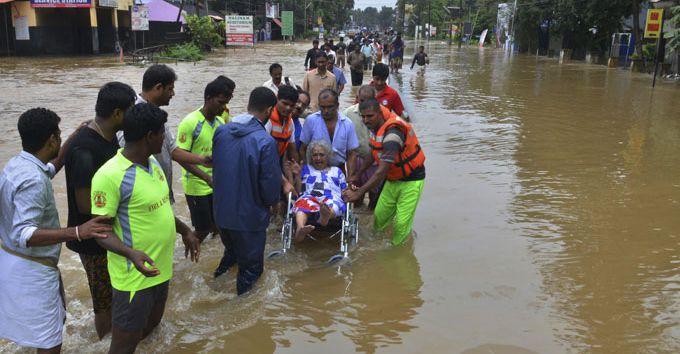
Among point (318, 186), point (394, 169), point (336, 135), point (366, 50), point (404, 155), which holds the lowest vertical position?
point (318, 186)

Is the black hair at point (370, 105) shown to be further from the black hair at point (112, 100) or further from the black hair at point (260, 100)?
the black hair at point (112, 100)

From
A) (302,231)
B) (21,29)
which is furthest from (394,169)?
(21,29)

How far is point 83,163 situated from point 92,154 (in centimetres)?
9

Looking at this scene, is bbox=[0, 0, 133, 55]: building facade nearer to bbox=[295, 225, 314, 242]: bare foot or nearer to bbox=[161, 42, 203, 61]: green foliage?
bbox=[161, 42, 203, 61]: green foliage

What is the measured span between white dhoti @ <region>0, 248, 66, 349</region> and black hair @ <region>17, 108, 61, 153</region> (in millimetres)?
554

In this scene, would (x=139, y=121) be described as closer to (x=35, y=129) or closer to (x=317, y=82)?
(x=35, y=129)

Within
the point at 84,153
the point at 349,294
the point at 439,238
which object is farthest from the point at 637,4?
the point at 84,153

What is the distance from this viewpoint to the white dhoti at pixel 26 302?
2721 millimetres

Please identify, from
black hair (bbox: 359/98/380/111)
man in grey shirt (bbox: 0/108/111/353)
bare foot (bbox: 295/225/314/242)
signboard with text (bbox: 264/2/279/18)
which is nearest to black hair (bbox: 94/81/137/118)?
man in grey shirt (bbox: 0/108/111/353)

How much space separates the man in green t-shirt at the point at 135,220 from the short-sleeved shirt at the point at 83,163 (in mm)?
242

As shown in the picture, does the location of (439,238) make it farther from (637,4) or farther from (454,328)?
(637,4)

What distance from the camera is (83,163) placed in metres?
2.91

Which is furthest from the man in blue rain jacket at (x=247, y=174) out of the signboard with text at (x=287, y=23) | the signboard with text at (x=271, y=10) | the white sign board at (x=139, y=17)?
the signboard with text at (x=271, y=10)

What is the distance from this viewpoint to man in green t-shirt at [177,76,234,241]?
4336 millimetres
